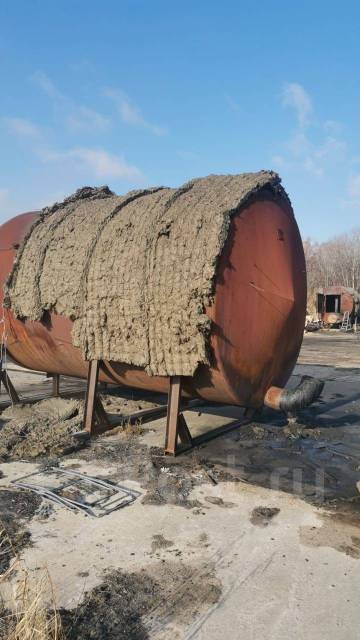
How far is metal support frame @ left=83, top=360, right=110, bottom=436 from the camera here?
19.3 ft

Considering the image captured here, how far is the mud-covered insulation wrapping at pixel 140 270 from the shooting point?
481cm

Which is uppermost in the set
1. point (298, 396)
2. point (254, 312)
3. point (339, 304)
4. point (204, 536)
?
point (339, 304)

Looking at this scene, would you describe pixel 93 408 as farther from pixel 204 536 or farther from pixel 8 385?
pixel 204 536

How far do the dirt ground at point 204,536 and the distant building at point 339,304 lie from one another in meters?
25.9

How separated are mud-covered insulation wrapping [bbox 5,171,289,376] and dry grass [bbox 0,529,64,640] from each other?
2.43 metres

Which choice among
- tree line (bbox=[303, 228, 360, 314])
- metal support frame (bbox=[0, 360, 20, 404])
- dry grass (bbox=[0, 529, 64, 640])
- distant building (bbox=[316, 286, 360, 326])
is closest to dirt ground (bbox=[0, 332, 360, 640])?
dry grass (bbox=[0, 529, 64, 640])

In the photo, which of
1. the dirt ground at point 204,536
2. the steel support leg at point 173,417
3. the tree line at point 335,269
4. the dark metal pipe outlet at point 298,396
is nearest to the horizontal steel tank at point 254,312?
the steel support leg at point 173,417

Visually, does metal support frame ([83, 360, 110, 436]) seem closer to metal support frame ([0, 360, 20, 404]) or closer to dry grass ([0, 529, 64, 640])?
metal support frame ([0, 360, 20, 404])

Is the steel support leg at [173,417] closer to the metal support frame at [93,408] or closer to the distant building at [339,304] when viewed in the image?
the metal support frame at [93,408]

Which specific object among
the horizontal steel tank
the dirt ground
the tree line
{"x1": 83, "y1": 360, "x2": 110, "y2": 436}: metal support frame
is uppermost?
the tree line

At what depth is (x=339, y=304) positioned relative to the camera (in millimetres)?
32781

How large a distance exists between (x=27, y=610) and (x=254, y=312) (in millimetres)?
3469

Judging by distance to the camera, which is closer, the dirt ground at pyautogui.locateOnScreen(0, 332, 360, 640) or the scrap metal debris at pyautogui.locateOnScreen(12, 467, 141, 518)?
the dirt ground at pyautogui.locateOnScreen(0, 332, 360, 640)

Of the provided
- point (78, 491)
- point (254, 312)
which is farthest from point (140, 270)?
point (78, 491)
